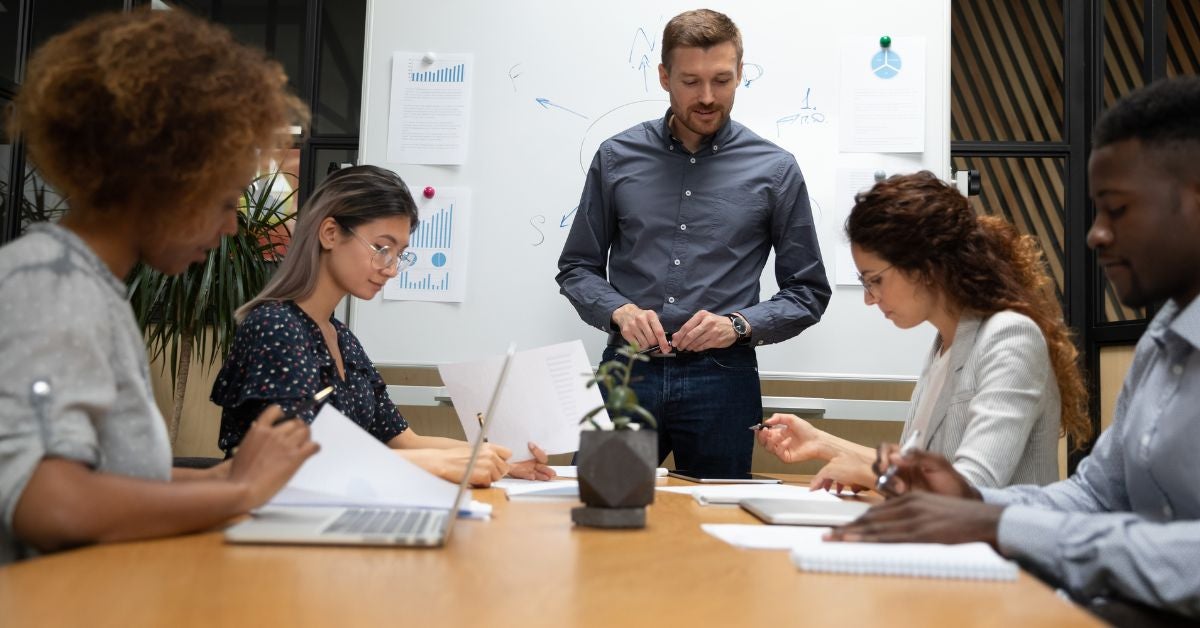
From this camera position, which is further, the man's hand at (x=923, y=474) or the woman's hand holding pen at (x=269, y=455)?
the man's hand at (x=923, y=474)

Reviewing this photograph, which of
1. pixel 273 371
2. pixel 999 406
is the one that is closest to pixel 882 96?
pixel 999 406

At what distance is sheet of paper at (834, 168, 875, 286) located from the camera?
3.10m

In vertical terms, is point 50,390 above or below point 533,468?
above

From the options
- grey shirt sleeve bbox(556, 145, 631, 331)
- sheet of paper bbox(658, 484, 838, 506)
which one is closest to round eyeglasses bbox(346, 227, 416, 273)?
grey shirt sleeve bbox(556, 145, 631, 331)

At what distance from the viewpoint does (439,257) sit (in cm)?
317

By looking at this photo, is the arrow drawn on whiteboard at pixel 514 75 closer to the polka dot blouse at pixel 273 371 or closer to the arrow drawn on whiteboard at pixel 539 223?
the arrow drawn on whiteboard at pixel 539 223

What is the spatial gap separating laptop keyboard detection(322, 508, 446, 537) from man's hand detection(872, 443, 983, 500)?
0.61 metres

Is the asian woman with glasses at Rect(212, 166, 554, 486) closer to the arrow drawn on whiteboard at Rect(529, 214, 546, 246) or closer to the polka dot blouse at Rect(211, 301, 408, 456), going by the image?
the polka dot blouse at Rect(211, 301, 408, 456)

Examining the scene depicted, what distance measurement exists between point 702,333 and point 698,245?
1.16 ft

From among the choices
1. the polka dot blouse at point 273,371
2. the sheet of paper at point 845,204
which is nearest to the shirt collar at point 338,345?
the polka dot blouse at point 273,371

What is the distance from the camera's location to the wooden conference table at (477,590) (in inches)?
31.1

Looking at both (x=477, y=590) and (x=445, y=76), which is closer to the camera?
(x=477, y=590)

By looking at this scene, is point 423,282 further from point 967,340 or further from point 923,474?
point 923,474

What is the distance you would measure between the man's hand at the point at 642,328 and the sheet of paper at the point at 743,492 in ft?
1.58
